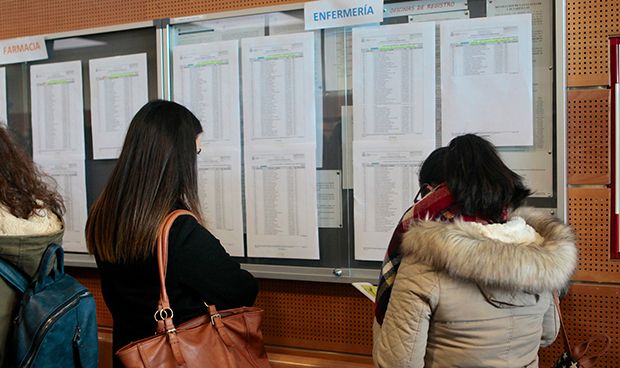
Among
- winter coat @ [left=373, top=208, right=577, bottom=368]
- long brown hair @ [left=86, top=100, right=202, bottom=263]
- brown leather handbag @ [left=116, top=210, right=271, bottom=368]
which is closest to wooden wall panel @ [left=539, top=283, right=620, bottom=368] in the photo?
winter coat @ [left=373, top=208, right=577, bottom=368]

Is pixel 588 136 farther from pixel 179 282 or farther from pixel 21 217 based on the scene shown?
pixel 21 217

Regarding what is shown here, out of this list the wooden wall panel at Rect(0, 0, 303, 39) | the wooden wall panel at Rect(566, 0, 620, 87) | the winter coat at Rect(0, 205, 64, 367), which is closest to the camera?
the winter coat at Rect(0, 205, 64, 367)

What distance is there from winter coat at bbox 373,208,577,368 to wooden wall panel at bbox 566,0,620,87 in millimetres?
768

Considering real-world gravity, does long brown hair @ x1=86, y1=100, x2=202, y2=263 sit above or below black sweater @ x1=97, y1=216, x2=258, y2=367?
above

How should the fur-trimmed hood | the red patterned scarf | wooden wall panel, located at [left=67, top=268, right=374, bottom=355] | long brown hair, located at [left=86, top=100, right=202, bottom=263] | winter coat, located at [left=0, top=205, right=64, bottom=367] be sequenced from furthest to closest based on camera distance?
wooden wall panel, located at [left=67, top=268, right=374, bottom=355]
long brown hair, located at [left=86, top=100, right=202, bottom=263]
the red patterned scarf
the fur-trimmed hood
winter coat, located at [left=0, top=205, right=64, bottom=367]

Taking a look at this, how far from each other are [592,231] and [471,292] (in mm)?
872

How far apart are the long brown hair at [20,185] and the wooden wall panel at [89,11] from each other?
1381 millimetres

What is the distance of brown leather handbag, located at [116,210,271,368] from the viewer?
1.56m

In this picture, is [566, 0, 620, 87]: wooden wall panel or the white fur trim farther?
[566, 0, 620, 87]: wooden wall panel

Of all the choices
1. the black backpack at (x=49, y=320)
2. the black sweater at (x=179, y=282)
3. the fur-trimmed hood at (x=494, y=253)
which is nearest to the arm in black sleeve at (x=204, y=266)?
the black sweater at (x=179, y=282)

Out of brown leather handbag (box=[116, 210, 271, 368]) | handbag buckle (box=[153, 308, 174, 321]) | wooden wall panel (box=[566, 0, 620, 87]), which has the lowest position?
brown leather handbag (box=[116, 210, 271, 368])

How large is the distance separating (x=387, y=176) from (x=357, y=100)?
33 cm

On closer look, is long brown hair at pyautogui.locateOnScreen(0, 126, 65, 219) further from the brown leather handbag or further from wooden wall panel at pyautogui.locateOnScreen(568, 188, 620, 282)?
wooden wall panel at pyautogui.locateOnScreen(568, 188, 620, 282)

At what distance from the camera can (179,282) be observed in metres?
1.62
